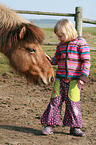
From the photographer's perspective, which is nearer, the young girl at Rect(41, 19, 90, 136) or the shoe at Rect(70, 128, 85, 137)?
the young girl at Rect(41, 19, 90, 136)

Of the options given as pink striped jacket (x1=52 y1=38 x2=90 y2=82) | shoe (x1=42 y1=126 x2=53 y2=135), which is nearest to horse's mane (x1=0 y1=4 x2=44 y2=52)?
pink striped jacket (x1=52 y1=38 x2=90 y2=82)

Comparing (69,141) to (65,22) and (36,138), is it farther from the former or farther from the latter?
(65,22)

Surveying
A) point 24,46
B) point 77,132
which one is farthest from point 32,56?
point 77,132

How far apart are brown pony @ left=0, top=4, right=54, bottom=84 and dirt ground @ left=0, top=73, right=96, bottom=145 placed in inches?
31.0

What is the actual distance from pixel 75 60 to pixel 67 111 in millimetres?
729

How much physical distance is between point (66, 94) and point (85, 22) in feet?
12.9

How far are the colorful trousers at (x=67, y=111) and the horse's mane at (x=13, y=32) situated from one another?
73 centimetres

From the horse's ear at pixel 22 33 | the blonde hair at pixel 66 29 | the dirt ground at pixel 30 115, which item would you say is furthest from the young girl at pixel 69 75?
the horse's ear at pixel 22 33

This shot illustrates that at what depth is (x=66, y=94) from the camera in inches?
123

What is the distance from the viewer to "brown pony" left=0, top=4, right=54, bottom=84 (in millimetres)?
3016

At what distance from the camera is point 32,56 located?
3055 mm

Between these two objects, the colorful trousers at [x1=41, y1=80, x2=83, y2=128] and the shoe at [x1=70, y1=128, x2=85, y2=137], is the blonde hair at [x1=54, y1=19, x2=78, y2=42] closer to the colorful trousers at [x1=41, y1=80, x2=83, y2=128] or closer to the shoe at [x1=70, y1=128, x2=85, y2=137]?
the colorful trousers at [x1=41, y1=80, x2=83, y2=128]

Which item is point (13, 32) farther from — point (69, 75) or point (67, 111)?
point (67, 111)

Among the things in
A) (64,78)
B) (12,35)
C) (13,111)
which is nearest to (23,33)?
(12,35)
